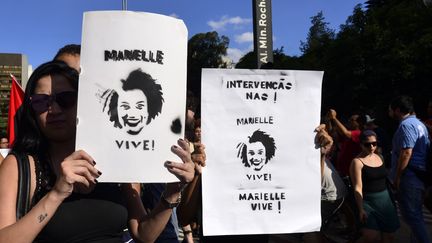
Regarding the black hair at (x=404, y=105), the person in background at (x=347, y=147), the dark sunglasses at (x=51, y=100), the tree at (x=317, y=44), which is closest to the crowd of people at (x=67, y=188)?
the dark sunglasses at (x=51, y=100)

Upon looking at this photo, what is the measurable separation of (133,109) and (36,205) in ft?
1.53

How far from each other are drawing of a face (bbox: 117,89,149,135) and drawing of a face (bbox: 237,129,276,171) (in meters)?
0.69

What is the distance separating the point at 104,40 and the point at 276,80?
0.93 meters

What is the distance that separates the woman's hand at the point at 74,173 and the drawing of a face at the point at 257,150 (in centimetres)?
84

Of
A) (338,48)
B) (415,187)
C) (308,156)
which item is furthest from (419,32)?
(308,156)

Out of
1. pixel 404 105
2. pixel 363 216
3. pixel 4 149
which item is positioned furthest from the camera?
pixel 404 105

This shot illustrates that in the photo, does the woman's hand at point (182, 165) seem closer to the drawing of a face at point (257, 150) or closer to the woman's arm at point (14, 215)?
the woman's arm at point (14, 215)

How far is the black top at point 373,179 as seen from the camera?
192 inches

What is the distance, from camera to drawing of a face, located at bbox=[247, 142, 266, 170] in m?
2.28

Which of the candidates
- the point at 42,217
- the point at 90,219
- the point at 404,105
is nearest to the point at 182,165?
the point at 90,219

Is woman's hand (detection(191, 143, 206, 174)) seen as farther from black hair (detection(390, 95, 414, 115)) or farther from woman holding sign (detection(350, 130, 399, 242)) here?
black hair (detection(390, 95, 414, 115))

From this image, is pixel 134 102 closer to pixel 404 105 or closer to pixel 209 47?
pixel 404 105

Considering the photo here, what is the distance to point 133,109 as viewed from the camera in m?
1.73

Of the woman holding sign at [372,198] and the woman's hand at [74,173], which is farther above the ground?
the woman's hand at [74,173]
